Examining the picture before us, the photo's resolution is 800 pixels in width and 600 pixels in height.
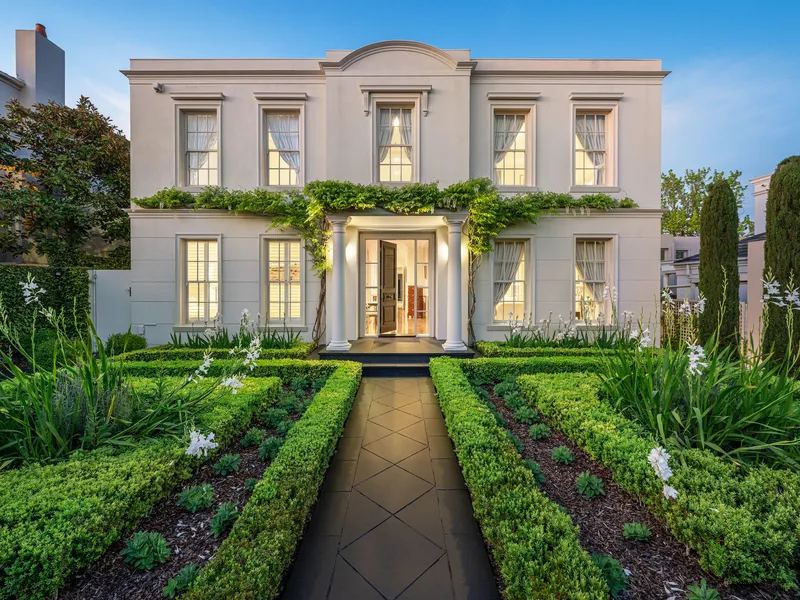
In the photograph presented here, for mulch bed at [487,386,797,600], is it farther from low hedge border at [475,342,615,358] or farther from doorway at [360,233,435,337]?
doorway at [360,233,435,337]

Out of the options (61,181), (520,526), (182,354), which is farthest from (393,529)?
(61,181)

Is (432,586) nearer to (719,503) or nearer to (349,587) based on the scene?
(349,587)

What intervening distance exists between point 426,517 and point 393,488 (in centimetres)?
44

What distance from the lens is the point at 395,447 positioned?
3566 mm

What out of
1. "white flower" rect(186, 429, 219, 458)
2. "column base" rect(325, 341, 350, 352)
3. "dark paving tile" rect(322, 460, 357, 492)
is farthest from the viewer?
"column base" rect(325, 341, 350, 352)

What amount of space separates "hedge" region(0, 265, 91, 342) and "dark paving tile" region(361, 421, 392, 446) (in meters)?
6.99

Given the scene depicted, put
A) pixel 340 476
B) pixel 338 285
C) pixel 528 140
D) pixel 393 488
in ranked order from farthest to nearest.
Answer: pixel 528 140 < pixel 338 285 < pixel 340 476 < pixel 393 488

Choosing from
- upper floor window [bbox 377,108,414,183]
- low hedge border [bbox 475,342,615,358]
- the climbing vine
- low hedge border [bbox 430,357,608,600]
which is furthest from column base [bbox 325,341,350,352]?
low hedge border [bbox 430,357,608,600]

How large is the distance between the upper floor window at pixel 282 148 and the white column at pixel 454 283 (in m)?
3.90

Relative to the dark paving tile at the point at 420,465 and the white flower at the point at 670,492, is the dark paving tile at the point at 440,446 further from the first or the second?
the white flower at the point at 670,492

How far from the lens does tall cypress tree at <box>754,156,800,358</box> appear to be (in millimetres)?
5203

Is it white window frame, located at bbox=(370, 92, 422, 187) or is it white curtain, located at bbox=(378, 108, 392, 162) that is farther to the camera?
white curtain, located at bbox=(378, 108, 392, 162)

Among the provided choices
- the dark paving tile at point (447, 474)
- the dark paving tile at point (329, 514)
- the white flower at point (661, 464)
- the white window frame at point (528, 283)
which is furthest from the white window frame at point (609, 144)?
the dark paving tile at point (329, 514)

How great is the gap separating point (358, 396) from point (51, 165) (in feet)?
32.0
